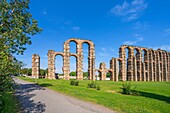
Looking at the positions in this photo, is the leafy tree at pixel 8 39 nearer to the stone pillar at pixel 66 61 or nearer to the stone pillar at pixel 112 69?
the stone pillar at pixel 66 61

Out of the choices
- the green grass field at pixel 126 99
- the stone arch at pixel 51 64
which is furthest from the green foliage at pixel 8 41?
the stone arch at pixel 51 64

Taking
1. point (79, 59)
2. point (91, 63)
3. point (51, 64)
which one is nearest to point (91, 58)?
point (91, 63)

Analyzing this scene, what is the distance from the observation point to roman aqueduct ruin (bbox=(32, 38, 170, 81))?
51500mm

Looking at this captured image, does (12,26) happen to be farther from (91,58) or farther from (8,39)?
(91,58)

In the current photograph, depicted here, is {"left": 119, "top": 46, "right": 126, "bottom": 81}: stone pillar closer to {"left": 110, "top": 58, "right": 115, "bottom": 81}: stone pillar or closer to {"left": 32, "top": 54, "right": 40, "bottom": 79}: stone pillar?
{"left": 110, "top": 58, "right": 115, "bottom": 81}: stone pillar

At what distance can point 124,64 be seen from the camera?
6316 cm

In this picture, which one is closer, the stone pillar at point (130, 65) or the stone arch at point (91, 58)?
the stone arch at point (91, 58)

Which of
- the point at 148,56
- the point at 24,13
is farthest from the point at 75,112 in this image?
the point at 148,56

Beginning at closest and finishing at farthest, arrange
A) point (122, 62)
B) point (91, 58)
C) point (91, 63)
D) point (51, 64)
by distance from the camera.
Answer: point (51, 64) → point (91, 63) → point (91, 58) → point (122, 62)

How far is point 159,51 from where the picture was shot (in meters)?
73.9

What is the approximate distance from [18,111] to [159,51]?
7232 centimetres

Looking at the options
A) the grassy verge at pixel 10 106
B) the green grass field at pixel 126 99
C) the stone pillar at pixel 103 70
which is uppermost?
the stone pillar at pixel 103 70

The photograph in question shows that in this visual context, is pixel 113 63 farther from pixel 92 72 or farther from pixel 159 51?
pixel 159 51

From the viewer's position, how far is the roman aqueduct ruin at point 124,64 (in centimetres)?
5150
